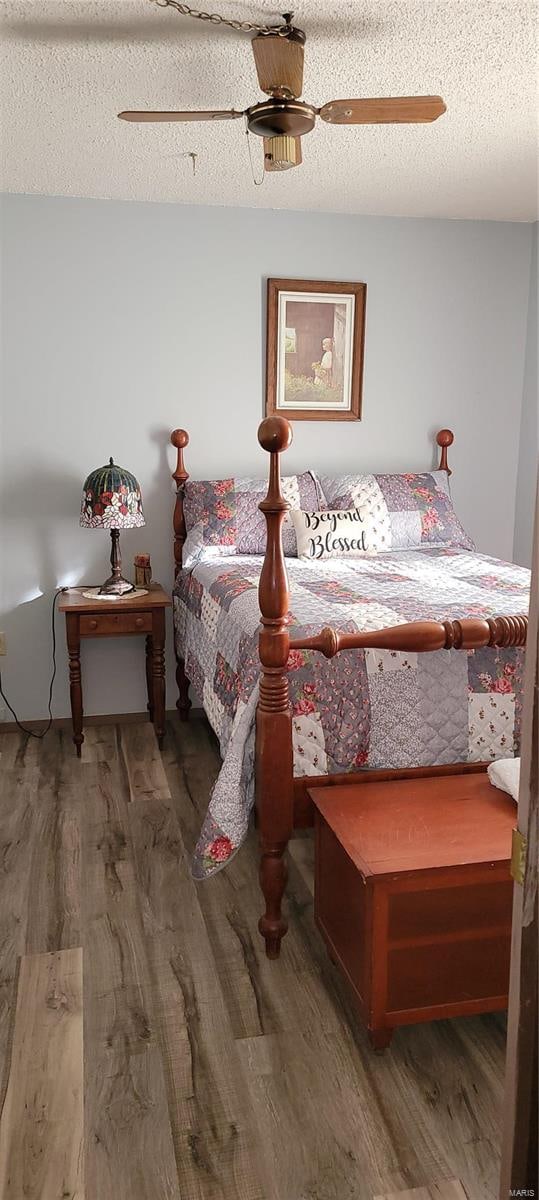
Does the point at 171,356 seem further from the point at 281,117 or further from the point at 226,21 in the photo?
the point at 226,21

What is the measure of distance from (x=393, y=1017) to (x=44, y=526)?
8.69 ft

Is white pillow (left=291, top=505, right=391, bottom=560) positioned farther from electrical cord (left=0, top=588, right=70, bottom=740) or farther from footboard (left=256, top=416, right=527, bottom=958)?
footboard (left=256, top=416, right=527, bottom=958)

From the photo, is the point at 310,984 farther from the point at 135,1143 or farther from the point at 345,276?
the point at 345,276

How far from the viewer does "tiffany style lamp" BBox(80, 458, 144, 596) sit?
343 centimetres

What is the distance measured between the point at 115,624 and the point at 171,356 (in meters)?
1.24

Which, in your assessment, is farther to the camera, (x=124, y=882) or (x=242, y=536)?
(x=242, y=536)

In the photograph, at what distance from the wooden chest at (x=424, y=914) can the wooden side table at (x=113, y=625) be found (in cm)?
180

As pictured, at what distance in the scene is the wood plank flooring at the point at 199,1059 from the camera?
154 cm

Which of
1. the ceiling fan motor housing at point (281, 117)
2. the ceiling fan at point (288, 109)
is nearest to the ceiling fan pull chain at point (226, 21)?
the ceiling fan at point (288, 109)

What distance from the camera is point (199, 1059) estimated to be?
181cm

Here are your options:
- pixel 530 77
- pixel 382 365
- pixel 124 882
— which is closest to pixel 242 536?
pixel 382 365

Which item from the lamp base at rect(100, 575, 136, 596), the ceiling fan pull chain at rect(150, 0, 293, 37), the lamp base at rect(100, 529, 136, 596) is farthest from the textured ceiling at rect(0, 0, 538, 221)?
the lamp base at rect(100, 575, 136, 596)

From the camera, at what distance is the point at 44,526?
377 cm

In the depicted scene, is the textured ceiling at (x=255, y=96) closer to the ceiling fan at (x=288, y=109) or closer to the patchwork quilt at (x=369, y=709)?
the ceiling fan at (x=288, y=109)
